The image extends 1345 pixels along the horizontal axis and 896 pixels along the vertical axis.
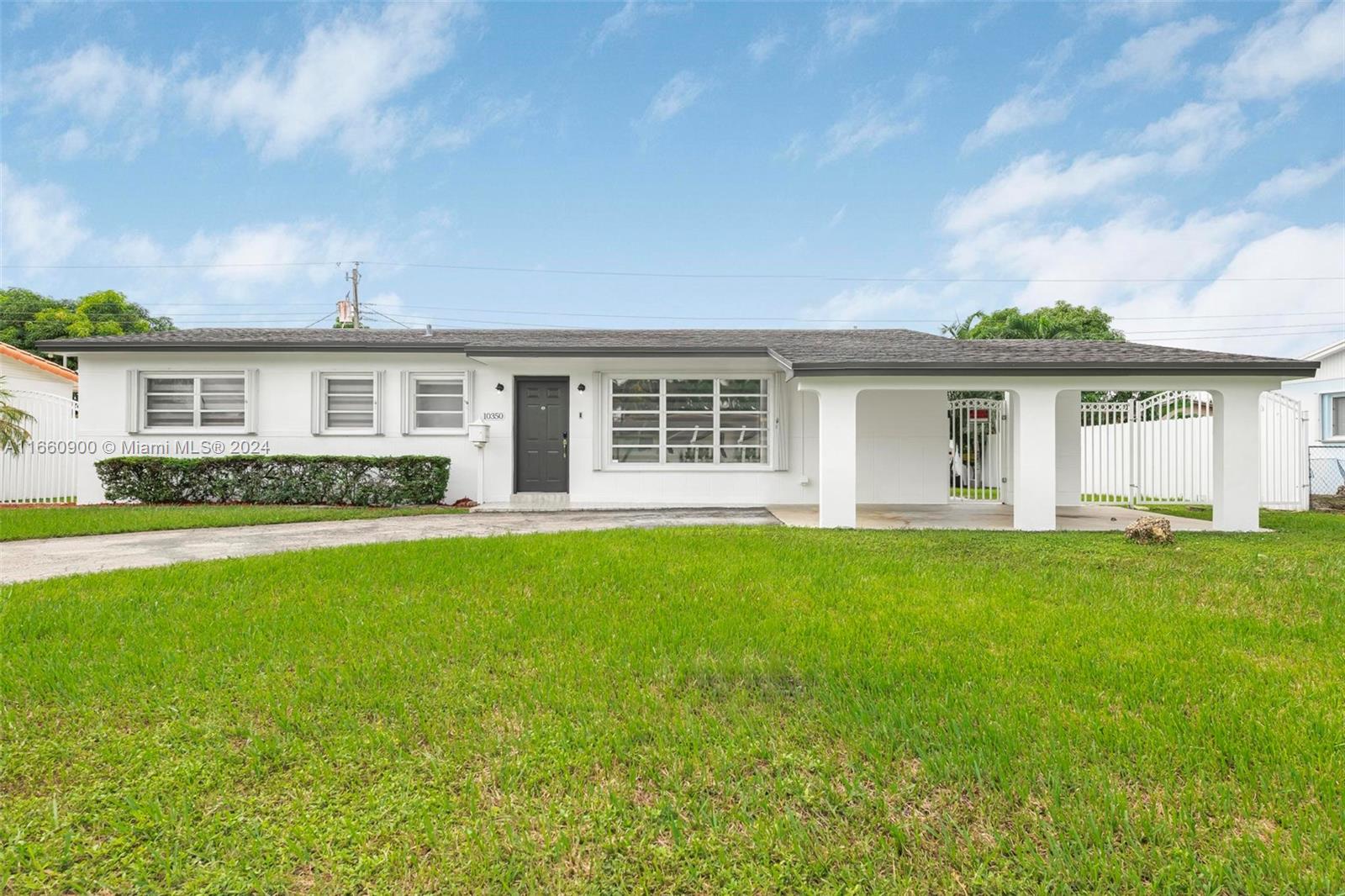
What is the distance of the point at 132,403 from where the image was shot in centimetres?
1188

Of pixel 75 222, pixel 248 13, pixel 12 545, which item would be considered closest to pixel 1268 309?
pixel 248 13

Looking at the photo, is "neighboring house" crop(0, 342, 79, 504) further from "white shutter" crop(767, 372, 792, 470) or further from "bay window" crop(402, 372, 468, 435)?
"white shutter" crop(767, 372, 792, 470)

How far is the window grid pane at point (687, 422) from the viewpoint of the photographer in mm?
12086

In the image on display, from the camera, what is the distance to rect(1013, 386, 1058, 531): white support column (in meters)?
8.73

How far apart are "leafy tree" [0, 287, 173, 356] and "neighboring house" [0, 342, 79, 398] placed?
12328 millimetres

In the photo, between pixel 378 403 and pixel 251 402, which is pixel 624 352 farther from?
pixel 251 402

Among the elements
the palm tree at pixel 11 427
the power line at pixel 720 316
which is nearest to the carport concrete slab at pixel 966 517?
the palm tree at pixel 11 427

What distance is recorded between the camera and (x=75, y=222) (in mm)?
22266

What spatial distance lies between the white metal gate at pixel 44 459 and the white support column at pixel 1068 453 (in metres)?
18.9

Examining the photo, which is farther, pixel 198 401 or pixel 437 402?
pixel 437 402

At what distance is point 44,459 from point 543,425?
9.57 meters

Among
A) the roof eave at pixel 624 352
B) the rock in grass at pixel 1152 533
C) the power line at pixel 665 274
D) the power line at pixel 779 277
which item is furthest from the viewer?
the power line at pixel 665 274

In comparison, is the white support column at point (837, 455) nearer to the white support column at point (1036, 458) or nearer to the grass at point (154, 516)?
the white support column at point (1036, 458)

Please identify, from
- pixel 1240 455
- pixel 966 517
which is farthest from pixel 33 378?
pixel 1240 455
